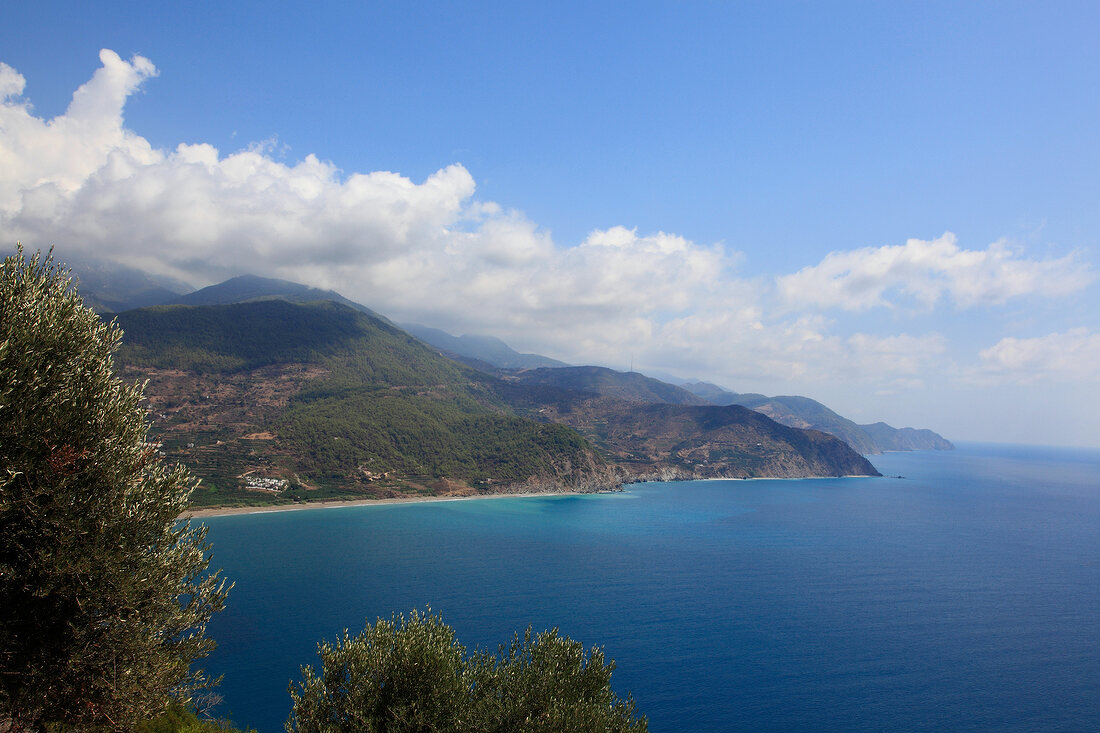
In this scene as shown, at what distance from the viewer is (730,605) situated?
75062 mm

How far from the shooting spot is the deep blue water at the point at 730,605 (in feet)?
160

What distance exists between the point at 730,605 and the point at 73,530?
259ft

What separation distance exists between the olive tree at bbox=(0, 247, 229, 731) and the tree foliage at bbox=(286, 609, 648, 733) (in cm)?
747

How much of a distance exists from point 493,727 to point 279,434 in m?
180

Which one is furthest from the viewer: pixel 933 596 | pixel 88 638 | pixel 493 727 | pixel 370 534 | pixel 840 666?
pixel 370 534

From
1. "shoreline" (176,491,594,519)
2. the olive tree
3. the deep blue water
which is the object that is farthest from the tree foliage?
"shoreline" (176,491,594,519)

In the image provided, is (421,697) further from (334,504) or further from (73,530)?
(334,504)

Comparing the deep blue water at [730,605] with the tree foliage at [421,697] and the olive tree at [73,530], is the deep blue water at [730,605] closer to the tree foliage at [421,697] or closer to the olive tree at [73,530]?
the tree foliage at [421,697]

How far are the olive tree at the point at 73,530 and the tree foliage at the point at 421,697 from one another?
7466 mm

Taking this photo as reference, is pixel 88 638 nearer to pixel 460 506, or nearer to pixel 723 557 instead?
pixel 723 557

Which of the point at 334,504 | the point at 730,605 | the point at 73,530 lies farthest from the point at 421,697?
the point at 334,504

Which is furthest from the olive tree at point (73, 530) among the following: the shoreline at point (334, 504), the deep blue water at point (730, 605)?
the shoreline at point (334, 504)

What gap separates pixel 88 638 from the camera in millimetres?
14625

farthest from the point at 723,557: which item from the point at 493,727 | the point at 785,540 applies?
the point at 493,727
